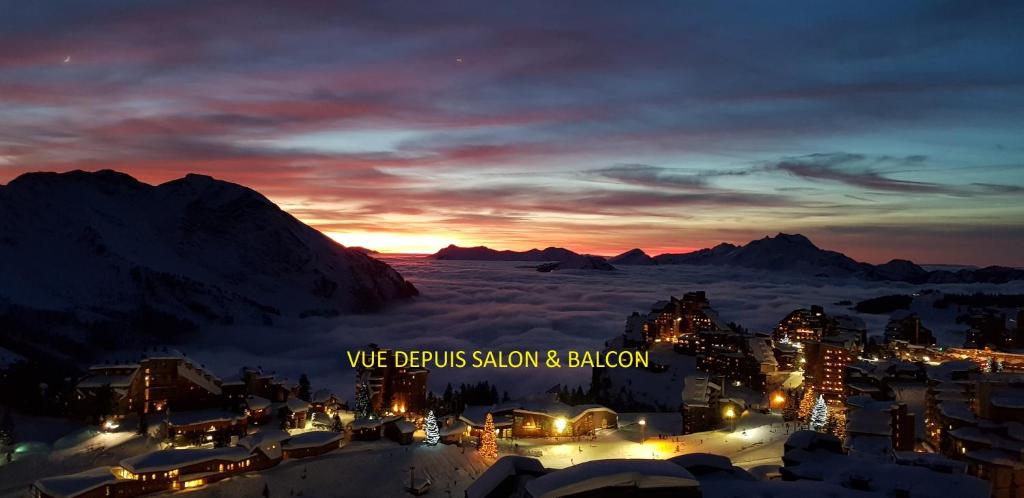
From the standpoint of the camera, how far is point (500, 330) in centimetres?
15700

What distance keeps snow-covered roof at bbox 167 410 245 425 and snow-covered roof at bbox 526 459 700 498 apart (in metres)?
32.3

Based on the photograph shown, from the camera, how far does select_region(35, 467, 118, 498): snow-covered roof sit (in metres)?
32.7

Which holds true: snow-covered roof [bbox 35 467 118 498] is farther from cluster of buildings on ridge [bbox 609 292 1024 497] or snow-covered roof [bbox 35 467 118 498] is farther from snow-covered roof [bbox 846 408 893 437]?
snow-covered roof [bbox 846 408 893 437]

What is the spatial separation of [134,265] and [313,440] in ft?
389

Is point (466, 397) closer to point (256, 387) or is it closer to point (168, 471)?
point (256, 387)

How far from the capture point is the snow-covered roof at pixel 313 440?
4209 cm

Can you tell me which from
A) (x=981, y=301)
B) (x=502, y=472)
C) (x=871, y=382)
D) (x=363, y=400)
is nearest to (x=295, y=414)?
(x=363, y=400)

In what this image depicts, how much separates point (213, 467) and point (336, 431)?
11110mm

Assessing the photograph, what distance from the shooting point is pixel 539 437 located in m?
53.0

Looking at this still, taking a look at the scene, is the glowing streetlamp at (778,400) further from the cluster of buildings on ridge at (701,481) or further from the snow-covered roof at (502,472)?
the snow-covered roof at (502,472)

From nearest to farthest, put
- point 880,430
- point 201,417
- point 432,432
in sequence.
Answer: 1. point 880,430
2. point 432,432
3. point 201,417

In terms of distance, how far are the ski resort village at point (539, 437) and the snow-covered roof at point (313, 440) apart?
14 centimetres

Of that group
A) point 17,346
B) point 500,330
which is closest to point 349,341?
point 500,330

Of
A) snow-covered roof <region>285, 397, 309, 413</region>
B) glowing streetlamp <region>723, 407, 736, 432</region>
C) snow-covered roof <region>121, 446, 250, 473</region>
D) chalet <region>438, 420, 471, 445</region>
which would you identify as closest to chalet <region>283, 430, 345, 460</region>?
snow-covered roof <region>121, 446, 250, 473</region>
